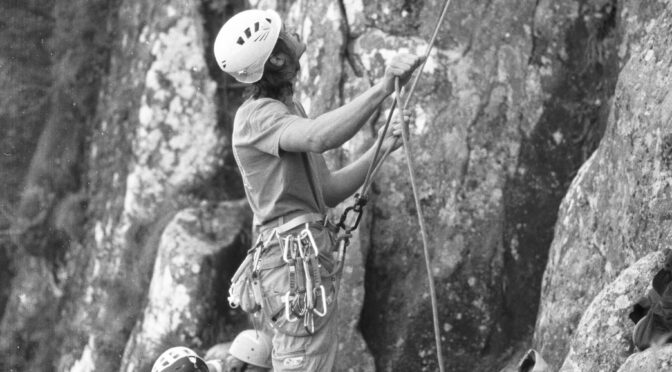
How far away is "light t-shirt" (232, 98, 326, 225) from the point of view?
21.7 ft

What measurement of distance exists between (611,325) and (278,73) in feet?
7.21

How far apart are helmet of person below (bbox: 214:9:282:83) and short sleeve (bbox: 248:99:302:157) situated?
0.70ft

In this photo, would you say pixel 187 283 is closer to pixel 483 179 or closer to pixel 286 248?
pixel 483 179

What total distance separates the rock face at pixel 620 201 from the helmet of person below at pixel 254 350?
1.80 metres

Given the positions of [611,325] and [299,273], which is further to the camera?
[299,273]

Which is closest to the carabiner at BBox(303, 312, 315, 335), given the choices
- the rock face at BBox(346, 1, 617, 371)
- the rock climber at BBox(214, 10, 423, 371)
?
the rock climber at BBox(214, 10, 423, 371)

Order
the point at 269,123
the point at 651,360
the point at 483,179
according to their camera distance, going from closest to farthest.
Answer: the point at 651,360
the point at 269,123
the point at 483,179

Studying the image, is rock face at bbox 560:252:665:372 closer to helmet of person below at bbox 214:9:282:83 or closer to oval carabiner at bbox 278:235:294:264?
oval carabiner at bbox 278:235:294:264

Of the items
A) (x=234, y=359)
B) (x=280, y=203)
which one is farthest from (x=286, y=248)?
(x=234, y=359)

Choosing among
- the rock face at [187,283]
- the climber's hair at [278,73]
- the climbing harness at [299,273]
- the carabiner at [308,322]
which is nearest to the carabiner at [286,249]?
the climbing harness at [299,273]

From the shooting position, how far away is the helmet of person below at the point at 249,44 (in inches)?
266

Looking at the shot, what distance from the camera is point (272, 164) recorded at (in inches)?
269

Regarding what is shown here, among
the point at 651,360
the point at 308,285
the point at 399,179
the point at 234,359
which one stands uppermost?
the point at 399,179

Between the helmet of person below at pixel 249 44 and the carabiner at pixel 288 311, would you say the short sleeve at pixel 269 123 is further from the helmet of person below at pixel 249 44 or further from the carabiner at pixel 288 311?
the carabiner at pixel 288 311
